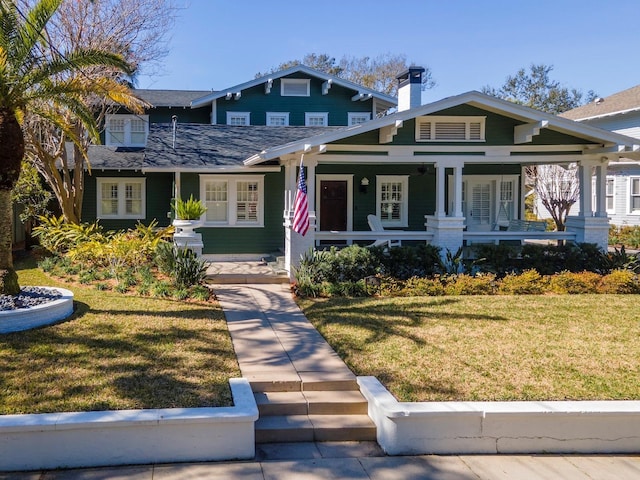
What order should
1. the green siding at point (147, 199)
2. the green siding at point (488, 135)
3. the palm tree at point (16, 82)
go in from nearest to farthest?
the palm tree at point (16, 82) < the green siding at point (488, 135) < the green siding at point (147, 199)

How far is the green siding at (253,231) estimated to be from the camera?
1708 cm

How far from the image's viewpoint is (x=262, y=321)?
10.1 metres

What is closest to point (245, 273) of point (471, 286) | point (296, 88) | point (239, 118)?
point (471, 286)

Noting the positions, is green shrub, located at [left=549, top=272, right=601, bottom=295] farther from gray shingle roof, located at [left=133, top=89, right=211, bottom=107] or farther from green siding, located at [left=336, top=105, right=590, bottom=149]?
gray shingle roof, located at [left=133, top=89, right=211, bottom=107]

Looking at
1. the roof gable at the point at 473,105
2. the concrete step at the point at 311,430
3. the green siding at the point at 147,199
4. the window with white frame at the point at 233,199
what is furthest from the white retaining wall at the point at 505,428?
the green siding at the point at 147,199

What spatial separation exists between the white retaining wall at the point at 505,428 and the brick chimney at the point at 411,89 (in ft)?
41.5

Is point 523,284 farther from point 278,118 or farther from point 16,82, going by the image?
point 278,118

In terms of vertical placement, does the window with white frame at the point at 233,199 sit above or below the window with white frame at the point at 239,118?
below

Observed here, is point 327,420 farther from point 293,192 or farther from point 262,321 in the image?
point 293,192

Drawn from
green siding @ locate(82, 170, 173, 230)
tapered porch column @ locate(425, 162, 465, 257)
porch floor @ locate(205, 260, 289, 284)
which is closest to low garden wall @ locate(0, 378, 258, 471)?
porch floor @ locate(205, 260, 289, 284)

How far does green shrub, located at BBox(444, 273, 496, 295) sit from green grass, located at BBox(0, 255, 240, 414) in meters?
4.74

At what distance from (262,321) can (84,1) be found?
12.6 meters

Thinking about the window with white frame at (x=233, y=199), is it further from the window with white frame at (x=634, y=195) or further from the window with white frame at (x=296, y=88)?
the window with white frame at (x=634, y=195)

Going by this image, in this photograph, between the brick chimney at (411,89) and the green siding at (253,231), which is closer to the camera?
the green siding at (253,231)
